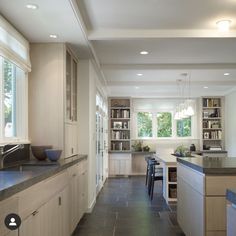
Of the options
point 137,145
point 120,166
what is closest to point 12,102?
point 120,166

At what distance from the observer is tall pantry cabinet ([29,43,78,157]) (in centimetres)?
456

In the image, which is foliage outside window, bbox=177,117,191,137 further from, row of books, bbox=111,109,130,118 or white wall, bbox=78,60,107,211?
white wall, bbox=78,60,107,211

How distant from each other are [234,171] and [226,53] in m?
3.02

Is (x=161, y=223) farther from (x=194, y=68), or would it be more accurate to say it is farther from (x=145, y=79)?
(x=145, y=79)

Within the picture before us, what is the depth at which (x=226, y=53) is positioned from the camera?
18.2 ft

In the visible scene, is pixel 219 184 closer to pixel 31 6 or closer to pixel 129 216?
pixel 31 6

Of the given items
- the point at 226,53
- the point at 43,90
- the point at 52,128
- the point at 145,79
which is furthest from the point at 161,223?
the point at 145,79

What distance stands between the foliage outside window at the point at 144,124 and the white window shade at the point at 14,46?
6.91 m

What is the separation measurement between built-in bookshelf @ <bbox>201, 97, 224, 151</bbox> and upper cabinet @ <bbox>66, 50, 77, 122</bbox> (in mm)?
6299

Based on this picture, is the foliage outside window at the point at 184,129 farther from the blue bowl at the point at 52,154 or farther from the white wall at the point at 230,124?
the blue bowl at the point at 52,154

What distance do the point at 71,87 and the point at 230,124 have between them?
6.50m

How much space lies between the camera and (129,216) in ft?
17.5

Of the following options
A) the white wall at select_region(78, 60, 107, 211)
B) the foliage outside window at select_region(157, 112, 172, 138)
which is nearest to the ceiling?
the white wall at select_region(78, 60, 107, 211)

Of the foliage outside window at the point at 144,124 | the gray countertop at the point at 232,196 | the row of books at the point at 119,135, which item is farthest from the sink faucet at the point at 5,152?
the foliage outside window at the point at 144,124
